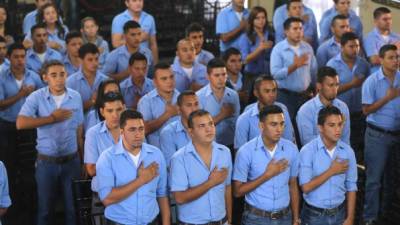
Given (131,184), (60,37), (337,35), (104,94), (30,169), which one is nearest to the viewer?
(131,184)

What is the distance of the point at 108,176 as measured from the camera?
479 centimetres

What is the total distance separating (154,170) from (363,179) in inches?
94.8

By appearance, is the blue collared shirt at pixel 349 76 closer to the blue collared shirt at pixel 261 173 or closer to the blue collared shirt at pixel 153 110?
the blue collared shirt at pixel 153 110

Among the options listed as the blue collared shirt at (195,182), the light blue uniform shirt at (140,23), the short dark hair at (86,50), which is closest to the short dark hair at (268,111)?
the blue collared shirt at (195,182)

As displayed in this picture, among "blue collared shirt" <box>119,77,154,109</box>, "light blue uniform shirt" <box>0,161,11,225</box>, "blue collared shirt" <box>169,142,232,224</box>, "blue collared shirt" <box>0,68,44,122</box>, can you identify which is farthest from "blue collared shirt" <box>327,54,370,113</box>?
"light blue uniform shirt" <box>0,161,11,225</box>

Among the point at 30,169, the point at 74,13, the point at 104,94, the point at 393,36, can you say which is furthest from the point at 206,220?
the point at 74,13

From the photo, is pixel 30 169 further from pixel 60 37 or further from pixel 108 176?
pixel 108 176

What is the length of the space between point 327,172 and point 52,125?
2498mm

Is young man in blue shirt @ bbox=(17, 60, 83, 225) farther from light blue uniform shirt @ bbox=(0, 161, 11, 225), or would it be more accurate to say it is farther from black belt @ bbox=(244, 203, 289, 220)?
black belt @ bbox=(244, 203, 289, 220)

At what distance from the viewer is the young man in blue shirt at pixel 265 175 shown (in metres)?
5.12

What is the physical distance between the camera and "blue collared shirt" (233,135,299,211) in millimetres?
5125

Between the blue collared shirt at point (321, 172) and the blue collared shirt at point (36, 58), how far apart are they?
3702 mm

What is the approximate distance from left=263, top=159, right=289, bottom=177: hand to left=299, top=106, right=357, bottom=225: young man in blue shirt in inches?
9.6

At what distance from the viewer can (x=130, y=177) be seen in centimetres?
482
